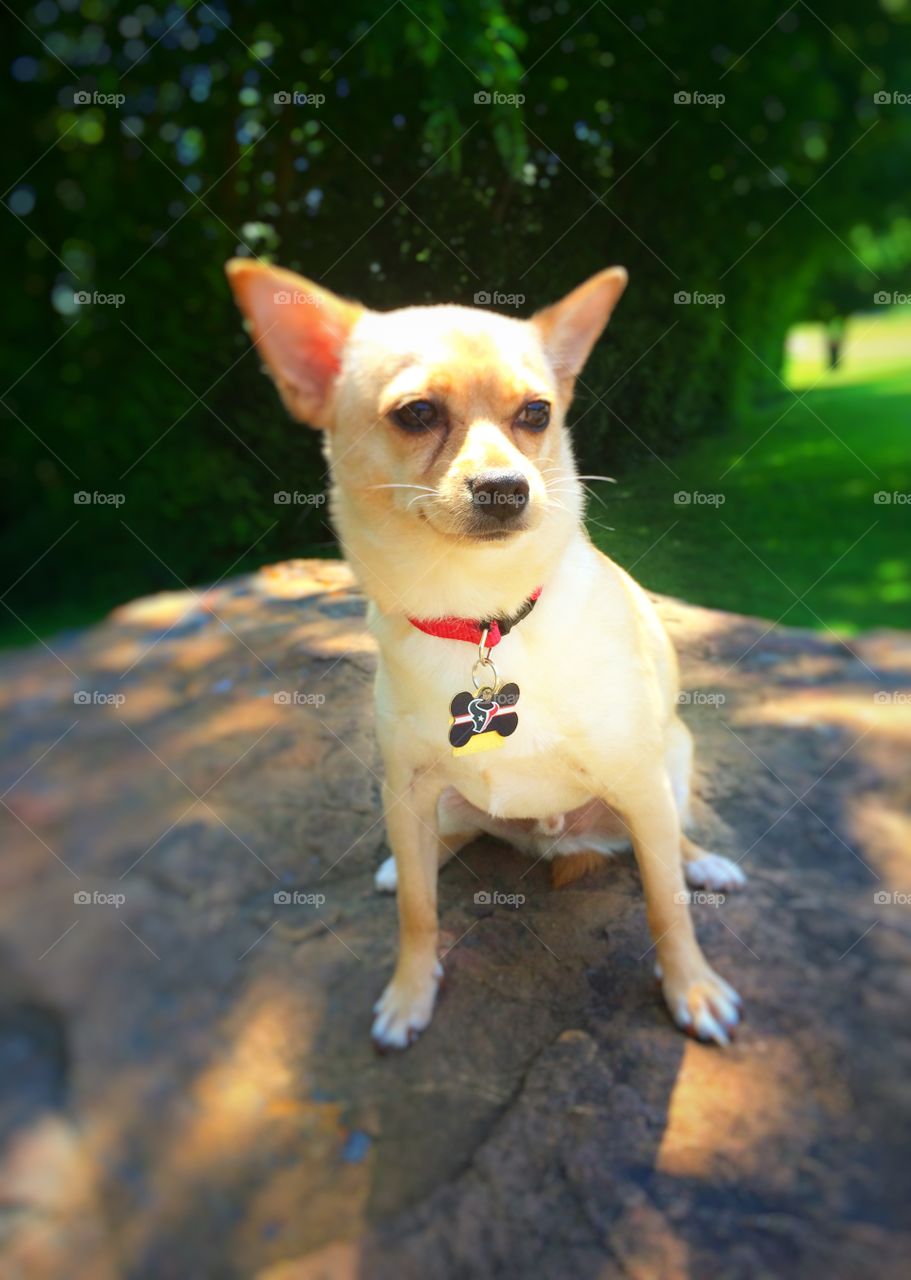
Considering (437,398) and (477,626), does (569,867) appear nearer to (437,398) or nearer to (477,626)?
(477,626)

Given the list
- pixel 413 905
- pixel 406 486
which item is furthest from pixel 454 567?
pixel 413 905

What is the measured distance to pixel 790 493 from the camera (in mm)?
1865

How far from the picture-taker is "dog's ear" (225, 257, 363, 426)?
136 centimetres

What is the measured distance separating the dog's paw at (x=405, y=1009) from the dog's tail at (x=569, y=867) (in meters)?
0.30

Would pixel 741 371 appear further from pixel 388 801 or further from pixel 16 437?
pixel 16 437

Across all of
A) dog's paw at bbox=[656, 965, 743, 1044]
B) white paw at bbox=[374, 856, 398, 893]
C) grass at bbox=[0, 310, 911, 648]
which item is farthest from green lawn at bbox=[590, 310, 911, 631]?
white paw at bbox=[374, 856, 398, 893]

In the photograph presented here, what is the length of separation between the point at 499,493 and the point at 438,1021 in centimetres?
99

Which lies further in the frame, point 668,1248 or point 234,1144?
point 234,1144

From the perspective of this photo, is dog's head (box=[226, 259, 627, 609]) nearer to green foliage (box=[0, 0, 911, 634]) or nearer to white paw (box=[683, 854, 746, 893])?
green foliage (box=[0, 0, 911, 634])

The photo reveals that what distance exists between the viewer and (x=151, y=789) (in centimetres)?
227

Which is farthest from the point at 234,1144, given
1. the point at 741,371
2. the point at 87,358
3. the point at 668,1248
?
the point at 87,358

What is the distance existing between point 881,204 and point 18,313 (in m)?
2.77

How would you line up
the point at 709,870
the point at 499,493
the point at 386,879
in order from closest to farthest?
1. the point at 499,493
2. the point at 709,870
3. the point at 386,879

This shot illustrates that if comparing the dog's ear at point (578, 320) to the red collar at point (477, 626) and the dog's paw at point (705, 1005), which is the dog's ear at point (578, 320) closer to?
the red collar at point (477, 626)
